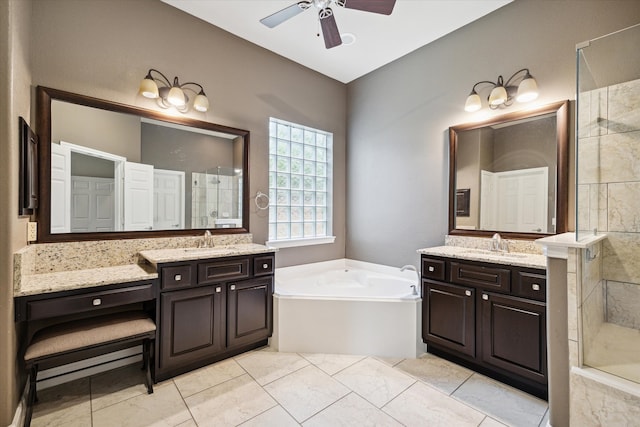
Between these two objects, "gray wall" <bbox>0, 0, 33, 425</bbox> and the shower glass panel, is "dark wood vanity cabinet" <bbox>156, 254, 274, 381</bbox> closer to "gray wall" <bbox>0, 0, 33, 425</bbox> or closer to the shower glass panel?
"gray wall" <bbox>0, 0, 33, 425</bbox>

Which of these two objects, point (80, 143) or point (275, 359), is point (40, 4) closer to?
point (80, 143)

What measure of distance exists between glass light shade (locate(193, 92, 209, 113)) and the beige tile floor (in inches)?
90.9

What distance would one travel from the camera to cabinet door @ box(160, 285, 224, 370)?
6.92ft

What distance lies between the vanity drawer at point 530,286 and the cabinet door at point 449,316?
321 mm

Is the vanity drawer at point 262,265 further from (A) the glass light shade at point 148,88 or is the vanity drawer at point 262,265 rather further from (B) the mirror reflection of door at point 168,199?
(A) the glass light shade at point 148,88

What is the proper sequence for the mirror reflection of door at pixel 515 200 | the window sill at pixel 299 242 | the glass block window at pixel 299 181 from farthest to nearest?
the glass block window at pixel 299 181
the window sill at pixel 299 242
the mirror reflection of door at pixel 515 200

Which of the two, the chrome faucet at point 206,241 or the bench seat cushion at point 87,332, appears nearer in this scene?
the bench seat cushion at point 87,332

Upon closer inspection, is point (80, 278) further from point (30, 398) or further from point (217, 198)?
point (217, 198)

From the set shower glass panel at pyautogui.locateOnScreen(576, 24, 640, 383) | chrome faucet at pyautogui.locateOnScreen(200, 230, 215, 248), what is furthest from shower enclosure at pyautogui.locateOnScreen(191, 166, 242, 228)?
shower glass panel at pyautogui.locateOnScreen(576, 24, 640, 383)

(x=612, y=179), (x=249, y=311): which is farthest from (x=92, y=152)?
(x=612, y=179)

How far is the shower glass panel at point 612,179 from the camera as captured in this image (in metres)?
1.82

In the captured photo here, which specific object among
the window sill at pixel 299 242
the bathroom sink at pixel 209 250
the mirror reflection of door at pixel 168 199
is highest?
the mirror reflection of door at pixel 168 199

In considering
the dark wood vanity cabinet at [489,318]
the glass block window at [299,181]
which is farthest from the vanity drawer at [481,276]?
the glass block window at [299,181]

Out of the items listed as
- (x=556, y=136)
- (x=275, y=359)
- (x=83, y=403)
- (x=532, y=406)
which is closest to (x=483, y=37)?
(x=556, y=136)
